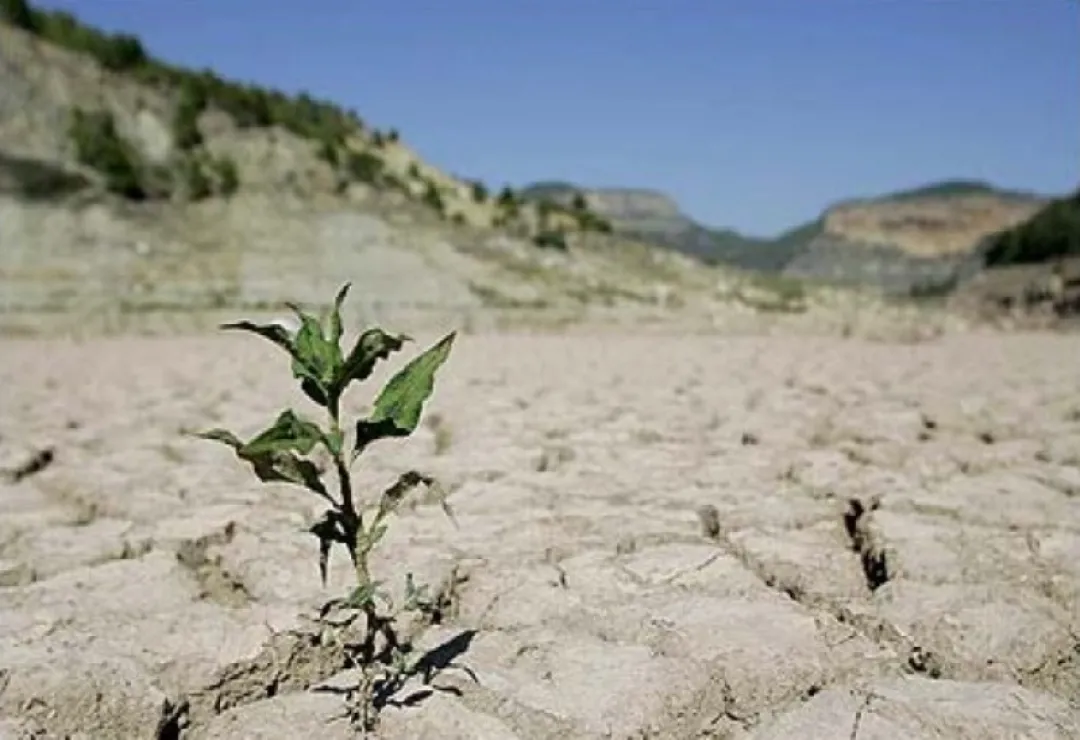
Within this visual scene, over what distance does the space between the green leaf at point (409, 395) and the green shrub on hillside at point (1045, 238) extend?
1859cm

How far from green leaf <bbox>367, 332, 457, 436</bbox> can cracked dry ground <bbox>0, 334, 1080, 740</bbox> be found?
1.18 feet

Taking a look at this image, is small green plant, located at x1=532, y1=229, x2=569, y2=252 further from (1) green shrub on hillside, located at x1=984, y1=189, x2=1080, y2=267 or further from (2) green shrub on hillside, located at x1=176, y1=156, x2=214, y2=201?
(1) green shrub on hillside, located at x1=984, y1=189, x2=1080, y2=267

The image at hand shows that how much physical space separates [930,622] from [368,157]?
1637 cm

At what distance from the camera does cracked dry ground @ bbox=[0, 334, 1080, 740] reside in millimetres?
1439

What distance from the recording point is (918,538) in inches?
86.8

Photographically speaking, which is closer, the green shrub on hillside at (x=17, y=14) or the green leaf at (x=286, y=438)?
the green leaf at (x=286, y=438)

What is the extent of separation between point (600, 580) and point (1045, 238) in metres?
20.0

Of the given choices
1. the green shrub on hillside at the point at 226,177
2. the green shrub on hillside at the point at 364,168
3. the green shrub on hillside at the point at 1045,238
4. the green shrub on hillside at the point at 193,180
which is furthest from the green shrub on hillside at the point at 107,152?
the green shrub on hillside at the point at 1045,238

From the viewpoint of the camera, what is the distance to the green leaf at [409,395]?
4.40 feet

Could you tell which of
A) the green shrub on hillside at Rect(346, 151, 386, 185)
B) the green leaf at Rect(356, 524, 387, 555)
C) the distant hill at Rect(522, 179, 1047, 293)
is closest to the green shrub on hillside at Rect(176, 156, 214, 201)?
the green shrub on hillside at Rect(346, 151, 386, 185)

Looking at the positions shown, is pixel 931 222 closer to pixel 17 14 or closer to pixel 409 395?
pixel 17 14

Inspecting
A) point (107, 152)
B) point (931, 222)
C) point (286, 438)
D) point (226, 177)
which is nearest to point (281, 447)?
point (286, 438)

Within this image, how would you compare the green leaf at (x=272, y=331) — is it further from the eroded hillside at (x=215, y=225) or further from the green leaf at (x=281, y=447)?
the eroded hillside at (x=215, y=225)

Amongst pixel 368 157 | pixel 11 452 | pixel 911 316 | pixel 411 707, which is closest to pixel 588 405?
pixel 11 452
